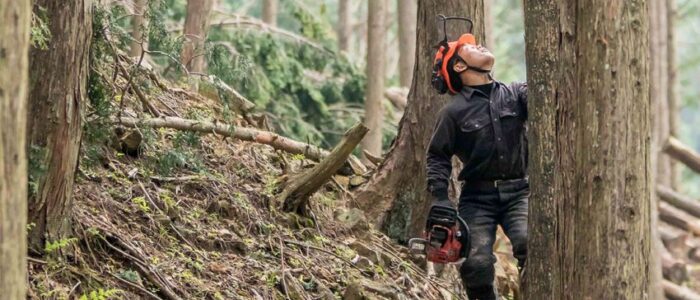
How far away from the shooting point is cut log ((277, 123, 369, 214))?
819 centimetres

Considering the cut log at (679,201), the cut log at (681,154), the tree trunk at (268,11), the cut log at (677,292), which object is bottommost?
the cut log at (677,292)

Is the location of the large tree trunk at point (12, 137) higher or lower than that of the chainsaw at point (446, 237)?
Result: higher

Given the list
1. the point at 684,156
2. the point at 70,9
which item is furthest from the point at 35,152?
the point at 684,156

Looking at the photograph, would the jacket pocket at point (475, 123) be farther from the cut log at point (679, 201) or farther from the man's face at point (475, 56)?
the cut log at point (679, 201)

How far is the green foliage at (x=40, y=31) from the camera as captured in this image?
575 centimetres

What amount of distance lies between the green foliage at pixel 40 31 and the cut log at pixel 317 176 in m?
2.74

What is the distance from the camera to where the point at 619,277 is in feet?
18.4

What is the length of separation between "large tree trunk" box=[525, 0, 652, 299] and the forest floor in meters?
2.33

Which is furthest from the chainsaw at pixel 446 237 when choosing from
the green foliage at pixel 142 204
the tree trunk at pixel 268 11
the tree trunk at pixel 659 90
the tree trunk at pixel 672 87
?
the tree trunk at pixel 672 87

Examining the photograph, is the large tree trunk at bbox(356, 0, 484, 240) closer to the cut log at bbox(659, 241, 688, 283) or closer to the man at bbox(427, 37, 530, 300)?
the man at bbox(427, 37, 530, 300)

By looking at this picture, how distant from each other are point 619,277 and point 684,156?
15768mm

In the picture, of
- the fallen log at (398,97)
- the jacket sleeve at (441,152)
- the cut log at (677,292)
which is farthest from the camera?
the fallen log at (398,97)

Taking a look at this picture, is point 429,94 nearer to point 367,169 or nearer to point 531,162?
point 367,169

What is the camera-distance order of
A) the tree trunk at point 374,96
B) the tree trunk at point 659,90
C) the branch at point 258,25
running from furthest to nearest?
the tree trunk at point 659,90 < the branch at point 258,25 < the tree trunk at point 374,96
